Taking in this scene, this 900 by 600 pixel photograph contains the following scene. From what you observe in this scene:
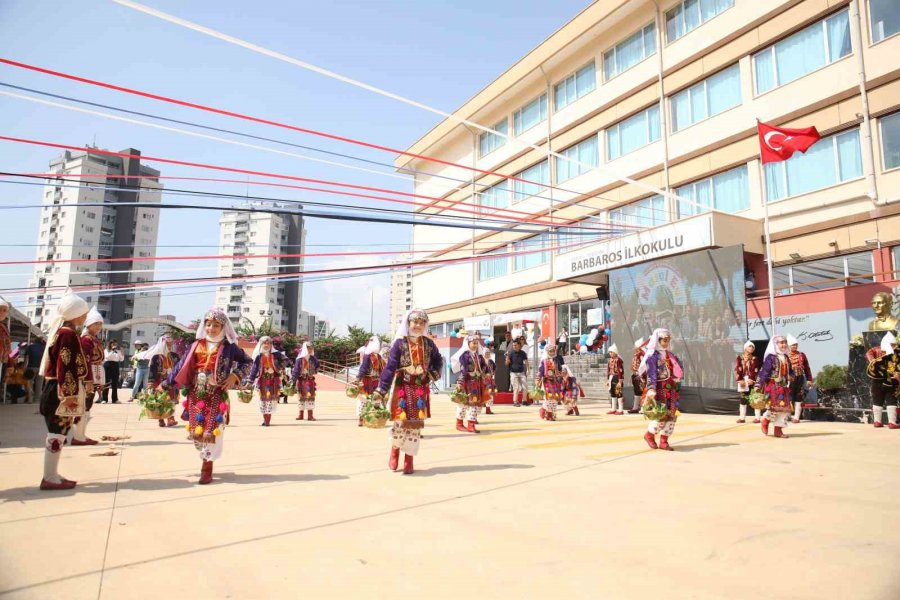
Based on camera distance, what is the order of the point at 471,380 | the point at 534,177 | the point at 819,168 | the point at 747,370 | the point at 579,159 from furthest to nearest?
the point at 534,177 < the point at 579,159 < the point at 819,168 < the point at 747,370 < the point at 471,380

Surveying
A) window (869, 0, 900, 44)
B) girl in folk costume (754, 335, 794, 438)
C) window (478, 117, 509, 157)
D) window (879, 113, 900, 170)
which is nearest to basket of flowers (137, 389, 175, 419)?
girl in folk costume (754, 335, 794, 438)

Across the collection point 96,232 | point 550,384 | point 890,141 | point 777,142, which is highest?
point 96,232

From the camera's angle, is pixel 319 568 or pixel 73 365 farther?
pixel 73 365

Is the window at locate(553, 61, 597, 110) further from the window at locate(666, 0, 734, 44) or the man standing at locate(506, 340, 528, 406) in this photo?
the man standing at locate(506, 340, 528, 406)

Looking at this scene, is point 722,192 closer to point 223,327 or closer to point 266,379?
point 266,379

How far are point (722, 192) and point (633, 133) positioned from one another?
6060 millimetres

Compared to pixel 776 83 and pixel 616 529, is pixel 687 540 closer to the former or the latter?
pixel 616 529

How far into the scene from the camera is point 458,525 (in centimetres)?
418

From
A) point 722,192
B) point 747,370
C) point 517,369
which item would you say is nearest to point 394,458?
point 747,370

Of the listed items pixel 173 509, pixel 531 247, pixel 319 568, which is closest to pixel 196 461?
pixel 173 509

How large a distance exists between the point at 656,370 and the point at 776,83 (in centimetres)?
1631

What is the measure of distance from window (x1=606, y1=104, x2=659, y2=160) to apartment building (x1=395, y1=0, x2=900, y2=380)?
92 mm

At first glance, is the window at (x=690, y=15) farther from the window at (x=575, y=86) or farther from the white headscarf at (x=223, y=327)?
the white headscarf at (x=223, y=327)

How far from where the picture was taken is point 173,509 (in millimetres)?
4656
